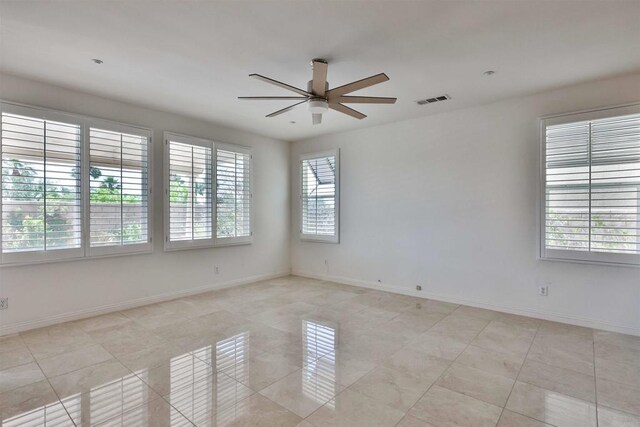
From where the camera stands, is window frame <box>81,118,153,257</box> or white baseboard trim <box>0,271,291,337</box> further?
window frame <box>81,118,153,257</box>

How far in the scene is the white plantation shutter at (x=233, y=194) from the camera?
543 cm

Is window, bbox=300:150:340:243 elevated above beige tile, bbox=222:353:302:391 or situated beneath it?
elevated above

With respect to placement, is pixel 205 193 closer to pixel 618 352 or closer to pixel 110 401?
pixel 110 401

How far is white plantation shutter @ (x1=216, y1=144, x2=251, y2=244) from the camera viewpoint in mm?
5434

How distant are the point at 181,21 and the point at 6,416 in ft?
9.93

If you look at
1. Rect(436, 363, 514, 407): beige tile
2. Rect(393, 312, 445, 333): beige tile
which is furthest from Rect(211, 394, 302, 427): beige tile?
Rect(393, 312, 445, 333): beige tile

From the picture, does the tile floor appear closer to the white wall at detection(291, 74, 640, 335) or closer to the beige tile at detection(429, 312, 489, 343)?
the beige tile at detection(429, 312, 489, 343)

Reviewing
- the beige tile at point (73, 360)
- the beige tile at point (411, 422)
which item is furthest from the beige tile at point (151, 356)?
the beige tile at point (411, 422)

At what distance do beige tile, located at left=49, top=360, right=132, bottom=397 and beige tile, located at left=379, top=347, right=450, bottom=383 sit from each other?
224 cm

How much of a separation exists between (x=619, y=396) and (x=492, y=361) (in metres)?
0.84

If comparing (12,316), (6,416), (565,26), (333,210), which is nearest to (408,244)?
Result: (333,210)

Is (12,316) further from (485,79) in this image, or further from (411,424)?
(485,79)

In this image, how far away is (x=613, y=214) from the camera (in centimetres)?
352

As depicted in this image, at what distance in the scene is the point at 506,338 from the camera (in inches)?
134
